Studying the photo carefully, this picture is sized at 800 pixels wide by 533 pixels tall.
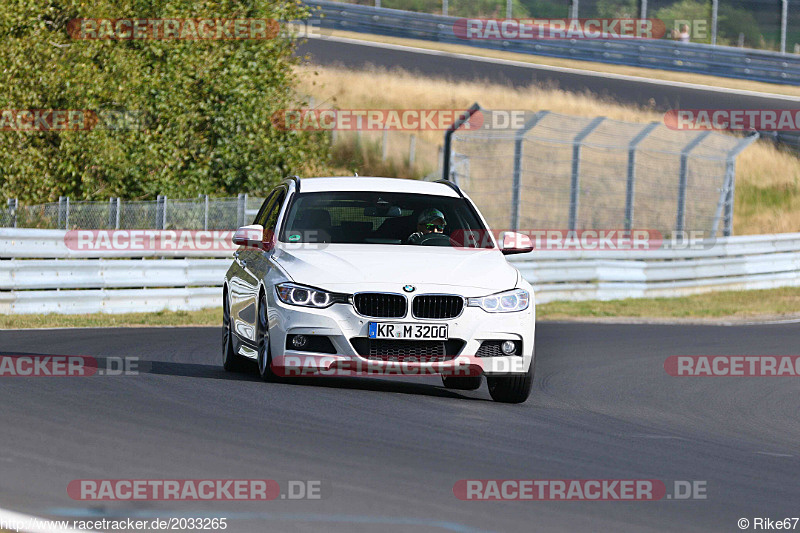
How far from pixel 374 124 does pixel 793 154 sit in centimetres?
1235

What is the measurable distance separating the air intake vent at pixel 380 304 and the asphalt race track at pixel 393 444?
59 centimetres

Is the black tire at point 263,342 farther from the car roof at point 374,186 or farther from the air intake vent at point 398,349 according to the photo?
the car roof at point 374,186

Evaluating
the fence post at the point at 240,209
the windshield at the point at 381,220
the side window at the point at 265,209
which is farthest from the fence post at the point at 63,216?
the windshield at the point at 381,220

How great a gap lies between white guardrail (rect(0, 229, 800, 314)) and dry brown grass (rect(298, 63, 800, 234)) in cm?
1054

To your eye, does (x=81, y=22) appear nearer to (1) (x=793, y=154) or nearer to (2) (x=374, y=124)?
(2) (x=374, y=124)

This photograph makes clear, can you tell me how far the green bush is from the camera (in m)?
24.2

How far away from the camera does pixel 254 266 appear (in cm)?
1064

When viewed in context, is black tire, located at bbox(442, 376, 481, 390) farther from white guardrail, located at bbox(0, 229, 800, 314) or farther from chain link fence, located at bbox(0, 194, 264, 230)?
chain link fence, located at bbox(0, 194, 264, 230)

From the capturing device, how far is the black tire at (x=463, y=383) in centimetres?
1091

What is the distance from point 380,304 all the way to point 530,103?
30.9 m

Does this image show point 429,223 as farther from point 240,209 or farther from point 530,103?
point 530,103

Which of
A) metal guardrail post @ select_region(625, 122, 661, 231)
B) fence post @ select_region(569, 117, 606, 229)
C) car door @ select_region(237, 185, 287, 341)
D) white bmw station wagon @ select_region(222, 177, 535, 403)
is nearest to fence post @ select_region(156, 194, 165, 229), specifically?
fence post @ select_region(569, 117, 606, 229)

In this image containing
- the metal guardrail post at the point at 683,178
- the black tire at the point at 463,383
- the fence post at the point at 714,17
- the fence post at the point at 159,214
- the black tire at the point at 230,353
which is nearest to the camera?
the black tire at the point at 463,383

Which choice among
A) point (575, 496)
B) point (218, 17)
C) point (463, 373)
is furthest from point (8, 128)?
point (575, 496)
